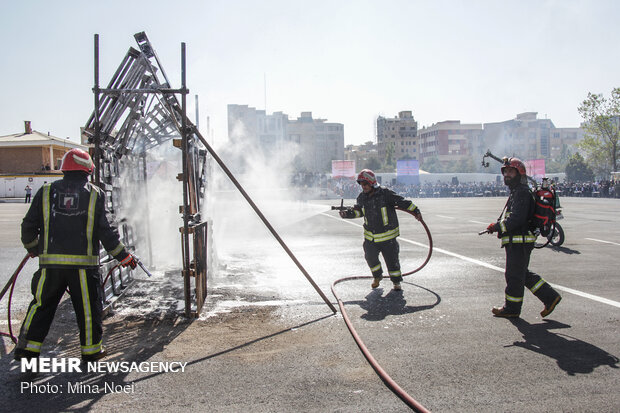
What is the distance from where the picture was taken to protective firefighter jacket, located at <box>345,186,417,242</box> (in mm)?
6559

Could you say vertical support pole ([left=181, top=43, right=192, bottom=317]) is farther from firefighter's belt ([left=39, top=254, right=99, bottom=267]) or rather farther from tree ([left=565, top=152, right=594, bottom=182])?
tree ([left=565, top=152, right=594, bottom=182])

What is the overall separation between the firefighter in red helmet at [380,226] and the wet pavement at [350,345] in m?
0.34

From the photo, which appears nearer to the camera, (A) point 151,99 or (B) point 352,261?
(A) point 151,99

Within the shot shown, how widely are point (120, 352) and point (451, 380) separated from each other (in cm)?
293

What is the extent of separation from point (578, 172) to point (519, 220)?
63435 mm

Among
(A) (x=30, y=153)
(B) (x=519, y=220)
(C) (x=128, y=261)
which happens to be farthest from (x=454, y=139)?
(C) (x=128, y=261)

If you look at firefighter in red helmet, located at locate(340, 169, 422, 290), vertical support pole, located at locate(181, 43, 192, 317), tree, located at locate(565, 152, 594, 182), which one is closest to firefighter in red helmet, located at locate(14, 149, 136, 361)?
vertical support pole, located at locate(181, 43, 192, 317)

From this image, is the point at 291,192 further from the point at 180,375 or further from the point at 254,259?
the point at 180,375

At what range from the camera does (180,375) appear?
3705mm

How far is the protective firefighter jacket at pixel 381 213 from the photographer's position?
258 inches

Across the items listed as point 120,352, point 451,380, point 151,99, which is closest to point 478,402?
point 451,380

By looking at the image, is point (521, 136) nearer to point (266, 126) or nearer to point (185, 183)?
point (266, 126)

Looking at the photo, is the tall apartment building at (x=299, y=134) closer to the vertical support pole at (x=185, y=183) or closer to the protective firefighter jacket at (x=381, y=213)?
the protective firefighter jacket at (x=381, y=213)

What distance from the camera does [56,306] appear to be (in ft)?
12.6
